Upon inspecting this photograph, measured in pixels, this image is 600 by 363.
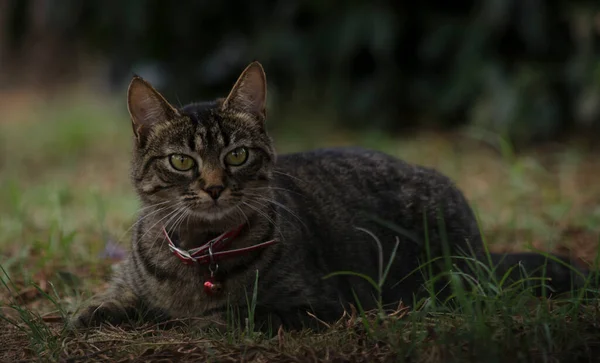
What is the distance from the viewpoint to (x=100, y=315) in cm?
239

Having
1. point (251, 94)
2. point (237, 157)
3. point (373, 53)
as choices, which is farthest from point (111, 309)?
point (373, 53)

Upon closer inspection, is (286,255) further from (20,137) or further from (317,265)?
(20,137)

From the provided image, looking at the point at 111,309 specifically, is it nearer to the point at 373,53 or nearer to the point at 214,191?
the point at 214,191

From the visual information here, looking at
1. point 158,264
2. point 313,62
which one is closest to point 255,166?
point 158,264

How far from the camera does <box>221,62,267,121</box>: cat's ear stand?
2.53 metres

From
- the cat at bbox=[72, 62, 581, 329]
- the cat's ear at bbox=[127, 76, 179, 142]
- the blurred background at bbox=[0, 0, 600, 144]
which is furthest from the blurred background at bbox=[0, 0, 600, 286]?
the cat's ear at bbox=[127, 76, 179, 142]

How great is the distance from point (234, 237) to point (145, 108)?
539mm

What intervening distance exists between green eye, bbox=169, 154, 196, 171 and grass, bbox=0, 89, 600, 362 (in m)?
0.52

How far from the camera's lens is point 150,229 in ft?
8.25

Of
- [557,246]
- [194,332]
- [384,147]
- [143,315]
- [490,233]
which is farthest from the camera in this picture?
[384,147]

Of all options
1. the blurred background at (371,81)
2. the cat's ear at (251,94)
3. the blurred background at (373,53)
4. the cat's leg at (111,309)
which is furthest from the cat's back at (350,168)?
the blurred background at (373,53)

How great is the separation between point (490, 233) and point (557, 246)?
0.33m

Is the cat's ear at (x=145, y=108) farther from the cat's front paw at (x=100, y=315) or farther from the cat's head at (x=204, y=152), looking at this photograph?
the cat's front paw at (x=100, y=315)

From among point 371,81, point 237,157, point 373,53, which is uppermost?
point 373,53
